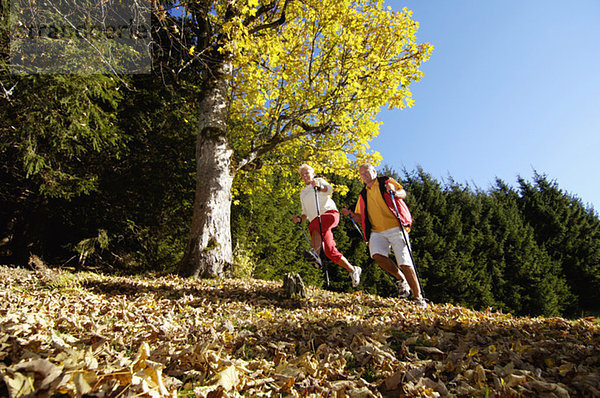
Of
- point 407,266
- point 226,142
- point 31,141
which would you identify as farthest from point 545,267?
point 31,141

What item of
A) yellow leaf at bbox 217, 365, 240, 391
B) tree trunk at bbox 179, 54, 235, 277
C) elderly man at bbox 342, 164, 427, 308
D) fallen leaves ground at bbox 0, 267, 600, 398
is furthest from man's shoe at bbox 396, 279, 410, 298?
yellow leaf at bbox 217, 365, 240, 391

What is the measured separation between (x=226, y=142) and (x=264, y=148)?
0.97 metres

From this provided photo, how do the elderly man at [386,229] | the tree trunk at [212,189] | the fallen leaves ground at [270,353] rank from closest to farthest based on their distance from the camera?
the fallen leaves ground at [270,353] < the elderly man at [386,229] < the tree trunk at [212,189]

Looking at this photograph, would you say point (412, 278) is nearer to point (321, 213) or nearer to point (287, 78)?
point (321, 213)

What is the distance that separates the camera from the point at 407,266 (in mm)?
4266

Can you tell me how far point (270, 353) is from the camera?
2.19 metres

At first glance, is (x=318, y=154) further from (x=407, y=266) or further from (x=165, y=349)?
(x=165, y=349)

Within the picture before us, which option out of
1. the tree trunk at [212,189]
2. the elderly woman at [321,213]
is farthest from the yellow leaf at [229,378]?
the tree trunk at [212,189]

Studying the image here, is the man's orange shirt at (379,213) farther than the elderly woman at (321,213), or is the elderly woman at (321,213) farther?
the elderly woman at (321,213)

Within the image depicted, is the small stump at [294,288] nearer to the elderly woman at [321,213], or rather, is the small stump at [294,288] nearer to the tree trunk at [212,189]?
the elderly woman at [321,213]

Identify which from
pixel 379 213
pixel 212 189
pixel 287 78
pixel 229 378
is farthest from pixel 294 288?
pixel 287 78

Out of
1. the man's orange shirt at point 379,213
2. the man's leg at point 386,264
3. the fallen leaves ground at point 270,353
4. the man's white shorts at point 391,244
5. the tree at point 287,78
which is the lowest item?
the fallen leaves ground at point 270,353

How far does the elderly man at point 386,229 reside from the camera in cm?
437

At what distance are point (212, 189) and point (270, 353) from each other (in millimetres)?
4615
